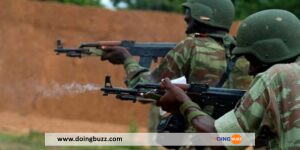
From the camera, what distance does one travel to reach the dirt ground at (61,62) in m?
20.2

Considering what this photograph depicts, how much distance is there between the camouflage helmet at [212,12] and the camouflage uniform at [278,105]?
1.98 m

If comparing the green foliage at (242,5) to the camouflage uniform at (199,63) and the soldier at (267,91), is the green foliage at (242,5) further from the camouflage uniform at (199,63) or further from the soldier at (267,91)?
the soldier at (267,91)

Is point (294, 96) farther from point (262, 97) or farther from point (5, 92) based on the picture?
point (5, 92)

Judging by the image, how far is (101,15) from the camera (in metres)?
24.6

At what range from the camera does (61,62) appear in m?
22.6

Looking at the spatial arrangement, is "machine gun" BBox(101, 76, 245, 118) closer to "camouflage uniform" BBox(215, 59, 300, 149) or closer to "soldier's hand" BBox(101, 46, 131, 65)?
"camouflage uniform" BBox(215, 59, 300, 149)

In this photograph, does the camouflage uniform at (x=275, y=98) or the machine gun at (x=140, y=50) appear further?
the machine gun at (x=140, y=50)

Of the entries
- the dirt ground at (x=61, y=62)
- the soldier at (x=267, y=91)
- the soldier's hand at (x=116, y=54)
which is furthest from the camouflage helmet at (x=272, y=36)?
the dirt ground at (x=61, y=62)

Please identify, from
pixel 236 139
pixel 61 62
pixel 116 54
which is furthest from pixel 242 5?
pixel 236 139

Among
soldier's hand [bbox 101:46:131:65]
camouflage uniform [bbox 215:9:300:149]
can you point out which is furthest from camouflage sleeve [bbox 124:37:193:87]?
camouflage uniform [bbox 215:9:300:149]

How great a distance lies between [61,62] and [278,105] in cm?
1911

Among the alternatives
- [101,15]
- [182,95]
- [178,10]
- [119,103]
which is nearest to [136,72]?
[182,95]

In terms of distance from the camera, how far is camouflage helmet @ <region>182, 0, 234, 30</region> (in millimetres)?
5781

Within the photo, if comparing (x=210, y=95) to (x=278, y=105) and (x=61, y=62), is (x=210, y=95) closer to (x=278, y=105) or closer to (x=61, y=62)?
(x=278, y=105)
